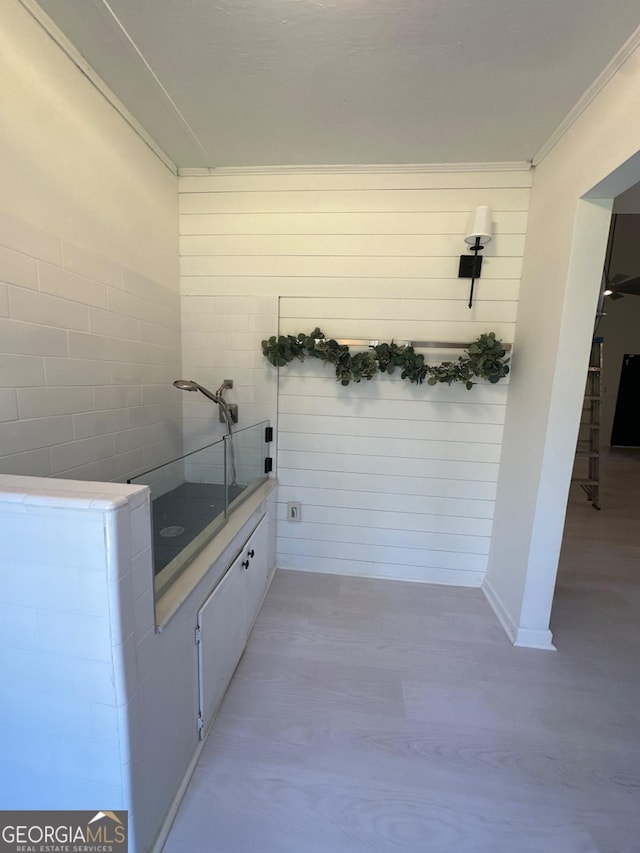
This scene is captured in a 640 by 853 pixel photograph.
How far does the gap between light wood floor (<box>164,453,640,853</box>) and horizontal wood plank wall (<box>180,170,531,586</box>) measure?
0.42m

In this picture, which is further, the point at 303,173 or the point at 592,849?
the point at 303,173

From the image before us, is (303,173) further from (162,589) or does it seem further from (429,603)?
(429,603)

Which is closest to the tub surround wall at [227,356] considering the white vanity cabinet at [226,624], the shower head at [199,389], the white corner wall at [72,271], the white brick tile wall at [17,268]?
the shower head at [199,389]

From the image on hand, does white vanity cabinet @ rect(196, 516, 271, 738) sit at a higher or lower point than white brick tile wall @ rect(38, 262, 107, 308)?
lower

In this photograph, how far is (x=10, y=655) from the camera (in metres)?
0.78

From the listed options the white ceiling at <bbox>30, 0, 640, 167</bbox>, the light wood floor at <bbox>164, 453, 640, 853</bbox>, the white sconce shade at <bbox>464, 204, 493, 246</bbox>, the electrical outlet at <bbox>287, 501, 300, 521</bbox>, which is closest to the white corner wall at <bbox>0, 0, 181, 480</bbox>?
the white ceiling at <bbox>30, 0, 640, 167</bbox>

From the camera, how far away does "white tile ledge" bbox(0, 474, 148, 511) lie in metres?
0.68

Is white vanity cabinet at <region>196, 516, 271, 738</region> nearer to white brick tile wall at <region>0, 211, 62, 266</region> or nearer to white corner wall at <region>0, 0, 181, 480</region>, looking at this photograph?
white corner wall at <region>0, 0, 181, 480</region>

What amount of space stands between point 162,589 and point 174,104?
2.01 meters

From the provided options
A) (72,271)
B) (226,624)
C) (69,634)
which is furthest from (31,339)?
(226,624)

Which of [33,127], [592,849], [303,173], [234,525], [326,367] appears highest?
[303,173]

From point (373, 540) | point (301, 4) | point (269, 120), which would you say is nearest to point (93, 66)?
point (269, 120)

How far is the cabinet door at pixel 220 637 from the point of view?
1.17 m

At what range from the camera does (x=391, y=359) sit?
1931 millimetres
